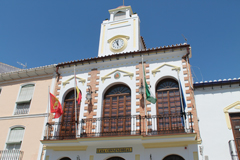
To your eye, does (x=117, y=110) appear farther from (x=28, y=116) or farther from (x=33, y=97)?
(x=33, y=97)

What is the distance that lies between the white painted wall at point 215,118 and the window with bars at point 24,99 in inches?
430

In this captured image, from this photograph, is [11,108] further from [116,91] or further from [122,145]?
[122,145]

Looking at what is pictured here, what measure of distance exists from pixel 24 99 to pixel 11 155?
375 centimetres

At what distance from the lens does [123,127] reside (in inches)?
484

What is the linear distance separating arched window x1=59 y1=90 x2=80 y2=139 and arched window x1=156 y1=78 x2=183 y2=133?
16.4 feet

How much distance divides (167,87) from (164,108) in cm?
132

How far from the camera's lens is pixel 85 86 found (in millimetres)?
14336

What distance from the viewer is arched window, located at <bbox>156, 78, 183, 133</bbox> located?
1146 centimetres

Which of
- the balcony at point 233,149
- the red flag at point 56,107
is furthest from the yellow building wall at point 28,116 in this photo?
the balcony at point 233,149

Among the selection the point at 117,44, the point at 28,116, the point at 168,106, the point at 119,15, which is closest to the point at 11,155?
the point at 28,116

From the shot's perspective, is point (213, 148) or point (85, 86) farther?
point (85, 86)

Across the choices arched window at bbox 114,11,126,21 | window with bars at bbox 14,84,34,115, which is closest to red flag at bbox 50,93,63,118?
window with bars at bbox 14,84,34,115

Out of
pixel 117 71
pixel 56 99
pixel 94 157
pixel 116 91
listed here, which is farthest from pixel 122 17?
pixel 94 157

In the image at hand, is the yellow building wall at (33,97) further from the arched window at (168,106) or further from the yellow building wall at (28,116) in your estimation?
the arched window at (168,106)
